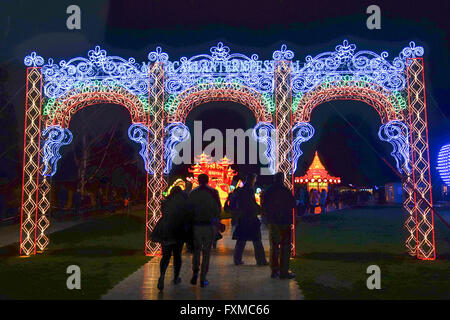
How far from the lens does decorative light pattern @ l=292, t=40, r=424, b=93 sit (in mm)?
8211

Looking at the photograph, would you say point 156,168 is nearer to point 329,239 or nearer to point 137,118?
point 137,118

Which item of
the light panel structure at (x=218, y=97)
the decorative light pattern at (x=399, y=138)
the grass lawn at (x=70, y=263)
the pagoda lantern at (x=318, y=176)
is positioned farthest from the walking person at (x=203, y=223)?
the pagoda lantern at (x=318, y=176)

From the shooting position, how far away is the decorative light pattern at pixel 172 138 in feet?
28.0

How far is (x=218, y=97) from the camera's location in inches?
344

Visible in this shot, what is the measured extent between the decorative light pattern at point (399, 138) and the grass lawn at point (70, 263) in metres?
5.55

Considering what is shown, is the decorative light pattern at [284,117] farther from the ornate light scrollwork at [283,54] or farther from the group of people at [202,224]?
the group of people at [202,224]

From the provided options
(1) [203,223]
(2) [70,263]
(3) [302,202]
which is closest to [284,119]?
(1) [203,223]

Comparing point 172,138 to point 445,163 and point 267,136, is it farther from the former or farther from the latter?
point 445,163

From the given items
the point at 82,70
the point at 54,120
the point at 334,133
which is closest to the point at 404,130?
the point at 82,70

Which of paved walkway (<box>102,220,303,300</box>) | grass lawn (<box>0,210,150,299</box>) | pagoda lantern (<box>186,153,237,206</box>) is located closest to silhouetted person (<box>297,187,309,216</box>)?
pagoda lantern (<box>186,153,237,206</box>)

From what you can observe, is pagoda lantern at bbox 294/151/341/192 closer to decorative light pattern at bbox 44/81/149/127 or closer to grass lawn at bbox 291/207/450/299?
grass lawn at bbox 291/207/450/299

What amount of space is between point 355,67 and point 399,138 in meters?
1.74

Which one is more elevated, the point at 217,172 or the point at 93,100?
the point at 93,100

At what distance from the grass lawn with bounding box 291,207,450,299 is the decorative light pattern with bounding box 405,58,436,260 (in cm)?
54
